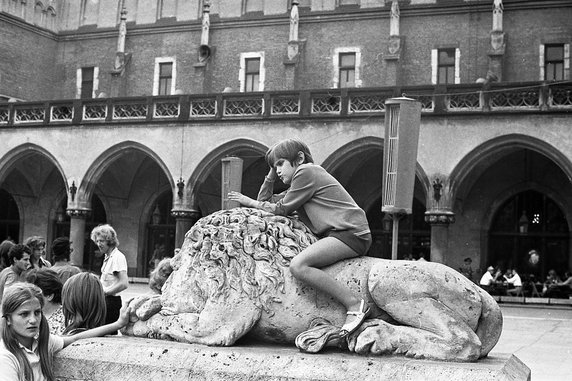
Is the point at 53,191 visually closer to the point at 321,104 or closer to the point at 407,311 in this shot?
the point at 321,104

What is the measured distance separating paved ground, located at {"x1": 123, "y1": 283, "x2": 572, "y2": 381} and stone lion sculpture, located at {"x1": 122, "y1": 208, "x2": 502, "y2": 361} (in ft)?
10.0

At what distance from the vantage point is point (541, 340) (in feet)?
42.0

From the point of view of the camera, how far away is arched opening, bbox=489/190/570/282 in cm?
2552

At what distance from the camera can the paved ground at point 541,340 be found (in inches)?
377

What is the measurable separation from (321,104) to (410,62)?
248 inches

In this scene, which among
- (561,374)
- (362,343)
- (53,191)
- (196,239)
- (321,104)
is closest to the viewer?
(362,343)

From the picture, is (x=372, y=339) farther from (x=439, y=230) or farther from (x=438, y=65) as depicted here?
(x=438, y=65)

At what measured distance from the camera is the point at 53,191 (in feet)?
107

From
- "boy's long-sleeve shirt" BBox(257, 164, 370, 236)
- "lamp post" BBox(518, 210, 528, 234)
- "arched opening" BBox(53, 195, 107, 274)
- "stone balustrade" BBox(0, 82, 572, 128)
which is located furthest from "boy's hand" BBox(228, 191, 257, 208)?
"arched opening" BBox(53, 195, 107, 274)

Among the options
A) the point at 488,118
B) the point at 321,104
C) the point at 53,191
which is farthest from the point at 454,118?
the point at 53,191

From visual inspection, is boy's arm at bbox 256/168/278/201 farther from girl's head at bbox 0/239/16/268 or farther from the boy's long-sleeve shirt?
girl's head at bbox 0/239/16/268

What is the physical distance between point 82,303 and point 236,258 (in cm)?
91

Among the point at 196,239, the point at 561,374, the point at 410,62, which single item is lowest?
the point at 561,374

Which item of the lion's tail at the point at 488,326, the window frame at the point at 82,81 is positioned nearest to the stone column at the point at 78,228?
the window frame at the point at 82,81
